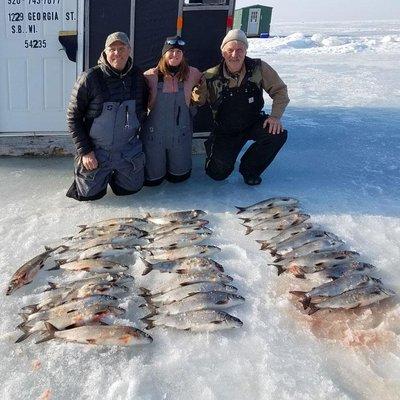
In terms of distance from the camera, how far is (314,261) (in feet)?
12.4

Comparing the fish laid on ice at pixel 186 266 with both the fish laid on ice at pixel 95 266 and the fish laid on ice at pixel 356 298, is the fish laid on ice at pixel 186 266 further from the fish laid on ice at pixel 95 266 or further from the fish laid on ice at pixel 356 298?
the fish laid on ice at pixel 356 298

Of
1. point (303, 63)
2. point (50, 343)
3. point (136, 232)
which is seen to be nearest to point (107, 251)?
point (136, 232)

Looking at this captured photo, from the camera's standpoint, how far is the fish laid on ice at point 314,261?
3.69 meters

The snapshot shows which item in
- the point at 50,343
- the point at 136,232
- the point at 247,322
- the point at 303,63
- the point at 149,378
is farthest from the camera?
the point at 303,63

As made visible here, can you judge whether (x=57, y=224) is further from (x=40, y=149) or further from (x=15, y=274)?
(x=40, y=149)

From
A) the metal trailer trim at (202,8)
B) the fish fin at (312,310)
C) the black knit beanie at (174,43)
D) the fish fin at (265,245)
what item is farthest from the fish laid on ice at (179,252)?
the metal trailer trim at (202,8)

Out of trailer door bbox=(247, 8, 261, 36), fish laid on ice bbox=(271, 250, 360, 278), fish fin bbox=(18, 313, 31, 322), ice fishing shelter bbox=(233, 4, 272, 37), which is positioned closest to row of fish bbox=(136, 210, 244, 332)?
fish laid on ice bbox=(271, 250, 360, 278)

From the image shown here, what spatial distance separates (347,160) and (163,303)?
4.07 m

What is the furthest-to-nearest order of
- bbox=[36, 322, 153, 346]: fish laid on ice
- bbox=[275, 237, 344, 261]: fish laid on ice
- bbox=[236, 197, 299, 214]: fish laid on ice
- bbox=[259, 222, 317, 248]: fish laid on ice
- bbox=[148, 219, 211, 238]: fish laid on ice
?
bbox=[236, 197, 299, 214]: fish laid on ice
bbox=[148, 219, 211, 238]: fish laid on ice
bbox=[259, 222, 317, 248]: fish laid on ice
bbox=[275, 237, 344, 261]: fish laid on ice
bbox=[36, 322, 153, 346]: fish laid on ice

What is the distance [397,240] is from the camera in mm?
4281

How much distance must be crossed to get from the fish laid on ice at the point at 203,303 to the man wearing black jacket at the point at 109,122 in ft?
6.80

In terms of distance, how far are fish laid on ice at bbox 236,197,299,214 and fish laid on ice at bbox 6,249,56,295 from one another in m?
1.99

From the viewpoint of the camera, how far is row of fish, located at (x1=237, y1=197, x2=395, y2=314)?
3295 mm

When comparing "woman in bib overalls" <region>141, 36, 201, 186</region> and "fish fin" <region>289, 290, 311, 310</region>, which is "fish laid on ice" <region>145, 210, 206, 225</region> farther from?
"fish fin" <region>289, 290, 311, 310</region>
